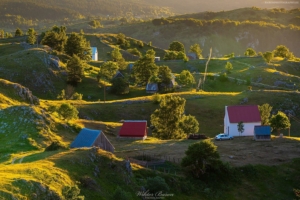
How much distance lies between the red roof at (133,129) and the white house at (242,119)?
16.0m

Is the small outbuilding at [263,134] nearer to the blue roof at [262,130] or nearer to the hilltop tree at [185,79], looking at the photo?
the blue roof at [262,130]

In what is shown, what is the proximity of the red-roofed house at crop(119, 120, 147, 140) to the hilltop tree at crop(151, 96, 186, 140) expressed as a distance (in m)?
4.52

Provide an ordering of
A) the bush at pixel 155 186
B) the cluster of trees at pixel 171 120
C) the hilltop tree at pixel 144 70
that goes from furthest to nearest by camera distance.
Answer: the hilltop tree at pixel 144 70, the cluster of trees at pixel 171 120, the bush at pixel 155 186

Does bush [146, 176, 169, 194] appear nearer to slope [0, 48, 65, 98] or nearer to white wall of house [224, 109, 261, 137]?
white wall of house [224, 109, 261, 137]

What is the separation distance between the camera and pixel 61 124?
70.2 metres

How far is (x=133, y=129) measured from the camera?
78438 millimetres

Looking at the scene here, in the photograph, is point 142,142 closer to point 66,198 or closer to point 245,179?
point 245,179

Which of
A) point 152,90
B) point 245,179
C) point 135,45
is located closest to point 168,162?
point 245,179

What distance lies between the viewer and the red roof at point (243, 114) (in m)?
81.7

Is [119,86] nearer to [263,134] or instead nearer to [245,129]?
[245,129]

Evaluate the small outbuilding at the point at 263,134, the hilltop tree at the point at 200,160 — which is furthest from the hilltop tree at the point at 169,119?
the hilltop tree at the point at 200,160

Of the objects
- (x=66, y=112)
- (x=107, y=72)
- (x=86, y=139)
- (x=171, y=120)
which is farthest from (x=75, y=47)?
(x=86, y=139)

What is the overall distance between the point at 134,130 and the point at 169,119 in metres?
7.31

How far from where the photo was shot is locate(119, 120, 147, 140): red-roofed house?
77875 mm
